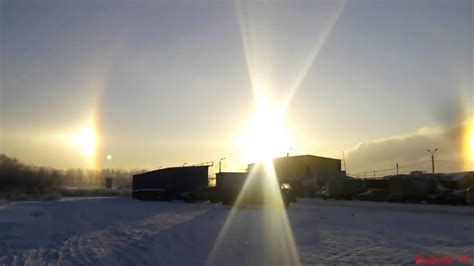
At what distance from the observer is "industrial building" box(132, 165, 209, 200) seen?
5488 cm

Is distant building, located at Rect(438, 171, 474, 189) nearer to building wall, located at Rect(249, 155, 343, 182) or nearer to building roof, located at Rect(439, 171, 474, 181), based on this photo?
building roof, located at Rect(439, 171, 474, 181)

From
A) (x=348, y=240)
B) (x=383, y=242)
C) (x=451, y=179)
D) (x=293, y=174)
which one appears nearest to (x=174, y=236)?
(x=348, y=240)

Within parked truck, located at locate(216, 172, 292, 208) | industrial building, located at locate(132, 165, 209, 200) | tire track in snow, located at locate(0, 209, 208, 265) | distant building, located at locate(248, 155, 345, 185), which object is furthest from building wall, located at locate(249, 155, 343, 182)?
tire track in snow, located at locate(0, 209, 208, 265)

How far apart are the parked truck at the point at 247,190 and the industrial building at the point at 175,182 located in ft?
55.3

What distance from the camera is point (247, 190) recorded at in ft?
114

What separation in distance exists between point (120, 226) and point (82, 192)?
182 ft

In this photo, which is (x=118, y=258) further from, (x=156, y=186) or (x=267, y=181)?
(x=156, y=186)

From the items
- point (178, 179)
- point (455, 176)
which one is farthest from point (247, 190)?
point (455, 176)

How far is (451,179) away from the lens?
58.8m

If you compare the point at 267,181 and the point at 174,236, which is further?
the point at 267,181

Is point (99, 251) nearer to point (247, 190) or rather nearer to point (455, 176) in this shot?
point (247, 190)

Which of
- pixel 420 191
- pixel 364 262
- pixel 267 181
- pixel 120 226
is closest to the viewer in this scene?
pixel 364 262

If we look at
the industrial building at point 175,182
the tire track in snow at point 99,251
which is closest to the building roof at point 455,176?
the industrial building at point 175,182

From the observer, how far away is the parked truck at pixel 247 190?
1310 inches
